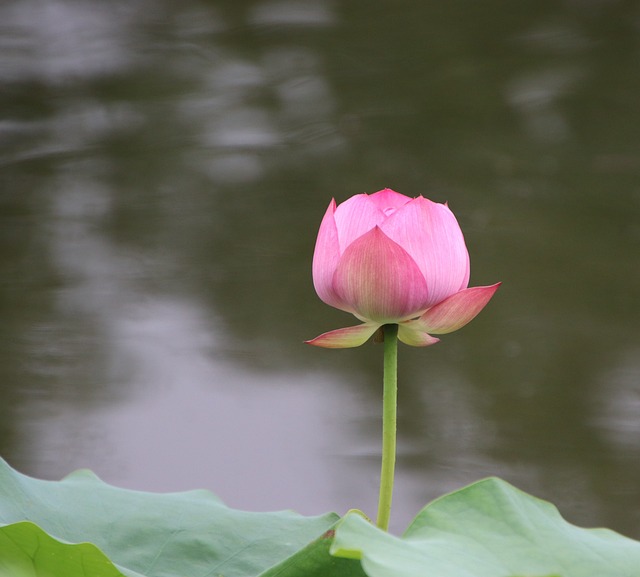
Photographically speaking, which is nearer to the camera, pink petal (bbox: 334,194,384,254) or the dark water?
pink petal (bbox: 334,194,384,254)

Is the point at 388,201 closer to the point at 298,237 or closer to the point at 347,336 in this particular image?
the point at 347,336

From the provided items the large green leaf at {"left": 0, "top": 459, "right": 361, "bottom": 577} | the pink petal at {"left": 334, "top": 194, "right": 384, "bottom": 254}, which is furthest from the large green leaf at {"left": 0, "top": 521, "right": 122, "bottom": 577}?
the pink petal at {"left": 334, "top": 194, "right": 384, "bottom": 254}

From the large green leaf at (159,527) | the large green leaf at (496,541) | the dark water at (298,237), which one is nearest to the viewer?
the large green leaf at (496,541)

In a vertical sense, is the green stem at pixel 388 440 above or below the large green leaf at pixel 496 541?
above

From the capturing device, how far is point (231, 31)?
9.91 feet

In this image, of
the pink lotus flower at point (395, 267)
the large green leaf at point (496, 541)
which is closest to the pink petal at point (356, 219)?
the pink lotus flower at point (395, 267)

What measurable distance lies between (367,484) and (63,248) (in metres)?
1.05

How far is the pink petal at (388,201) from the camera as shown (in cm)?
46

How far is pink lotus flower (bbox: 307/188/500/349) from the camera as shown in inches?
17.1

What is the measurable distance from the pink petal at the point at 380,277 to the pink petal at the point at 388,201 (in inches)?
1.1

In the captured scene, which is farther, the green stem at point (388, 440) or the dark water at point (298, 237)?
the dark water at point (298, 237)

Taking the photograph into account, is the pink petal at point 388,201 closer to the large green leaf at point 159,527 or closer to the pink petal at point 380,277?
the pink petal at point 380,277

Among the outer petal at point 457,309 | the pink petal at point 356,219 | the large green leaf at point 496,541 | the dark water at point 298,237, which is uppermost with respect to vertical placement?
the pink petal at point 356,219

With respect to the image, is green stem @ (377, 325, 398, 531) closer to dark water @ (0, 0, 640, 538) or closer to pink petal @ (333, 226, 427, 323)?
pink petal @ (333, 226, 427, 323)
